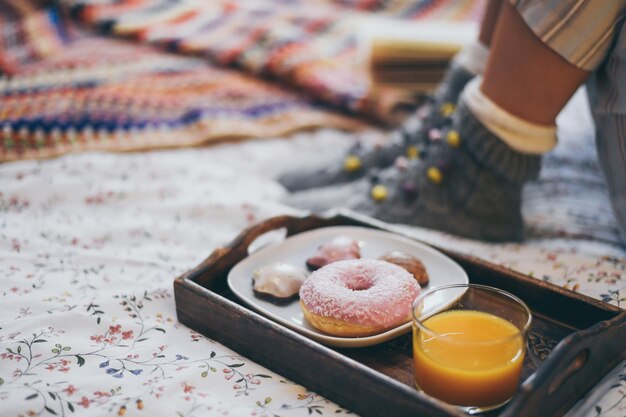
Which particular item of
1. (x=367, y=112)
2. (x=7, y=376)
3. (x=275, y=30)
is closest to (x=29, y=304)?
(x=7, y=376)

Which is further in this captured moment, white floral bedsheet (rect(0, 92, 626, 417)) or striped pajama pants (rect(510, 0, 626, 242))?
striped pajama pants (rect(510, 0, 626, 242))

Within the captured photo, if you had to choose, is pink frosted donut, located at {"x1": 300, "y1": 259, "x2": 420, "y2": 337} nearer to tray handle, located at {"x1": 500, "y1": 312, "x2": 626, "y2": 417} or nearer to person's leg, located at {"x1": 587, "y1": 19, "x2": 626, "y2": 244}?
tray handle, located at {"x1": 500, "y1": 312, "x2": 626, "y2": 417}

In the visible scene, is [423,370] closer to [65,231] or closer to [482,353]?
[482,353]

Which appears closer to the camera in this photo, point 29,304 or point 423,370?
point 423,370

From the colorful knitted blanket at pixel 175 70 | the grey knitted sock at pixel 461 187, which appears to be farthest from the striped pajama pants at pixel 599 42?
the colorful knitted blanket at pixel 175 70

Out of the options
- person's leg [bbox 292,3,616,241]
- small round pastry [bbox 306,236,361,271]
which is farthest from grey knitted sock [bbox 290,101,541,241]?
small round pastry [bbox 306,236,361,271]

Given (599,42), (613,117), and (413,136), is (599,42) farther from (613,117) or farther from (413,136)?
(413,136)

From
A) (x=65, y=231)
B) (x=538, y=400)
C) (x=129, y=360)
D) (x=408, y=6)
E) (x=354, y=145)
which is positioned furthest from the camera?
(x=408, y=6)
